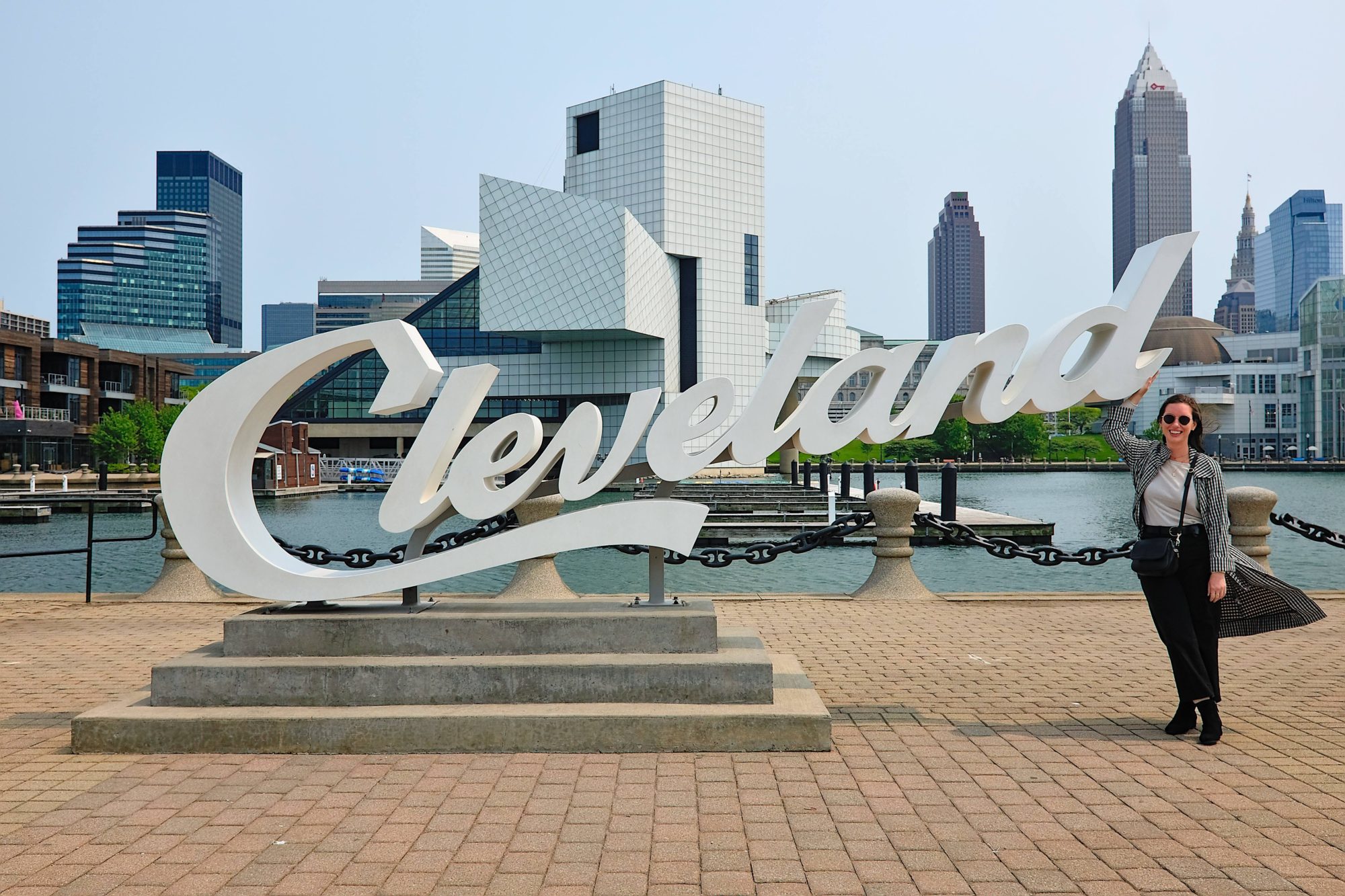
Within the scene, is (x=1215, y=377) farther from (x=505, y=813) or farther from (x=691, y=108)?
(x=505, y=813)

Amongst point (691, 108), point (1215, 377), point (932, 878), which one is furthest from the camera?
point (1215, 377)

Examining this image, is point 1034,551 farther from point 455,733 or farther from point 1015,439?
point 1015,439

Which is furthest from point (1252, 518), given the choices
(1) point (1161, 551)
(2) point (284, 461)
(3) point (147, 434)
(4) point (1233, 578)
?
(3) point (147, 434)

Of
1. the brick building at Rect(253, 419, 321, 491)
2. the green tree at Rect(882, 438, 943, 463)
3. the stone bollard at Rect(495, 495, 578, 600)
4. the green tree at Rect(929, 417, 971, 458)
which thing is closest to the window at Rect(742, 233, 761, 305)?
the green tree at Rect(929, 417, 971, 458)

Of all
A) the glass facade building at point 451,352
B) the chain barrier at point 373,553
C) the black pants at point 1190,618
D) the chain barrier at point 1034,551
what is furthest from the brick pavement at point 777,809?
the glass facade building at point 451,352

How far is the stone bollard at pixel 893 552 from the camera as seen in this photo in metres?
12.3

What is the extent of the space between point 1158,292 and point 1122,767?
9.79ft

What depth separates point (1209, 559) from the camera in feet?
19.5

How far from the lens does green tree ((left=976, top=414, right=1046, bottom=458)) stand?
107 metres

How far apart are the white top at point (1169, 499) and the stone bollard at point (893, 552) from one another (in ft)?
19.9

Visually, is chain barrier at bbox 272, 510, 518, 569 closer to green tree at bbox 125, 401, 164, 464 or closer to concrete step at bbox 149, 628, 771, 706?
concrete step at bbox 149, 628, 771, 706

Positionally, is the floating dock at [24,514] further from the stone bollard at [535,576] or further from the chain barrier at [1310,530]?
the chain barrier at [1310,530]

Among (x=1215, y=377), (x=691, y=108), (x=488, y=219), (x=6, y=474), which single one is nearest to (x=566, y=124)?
(x=691, y=108)

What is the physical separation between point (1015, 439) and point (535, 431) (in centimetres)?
10773
